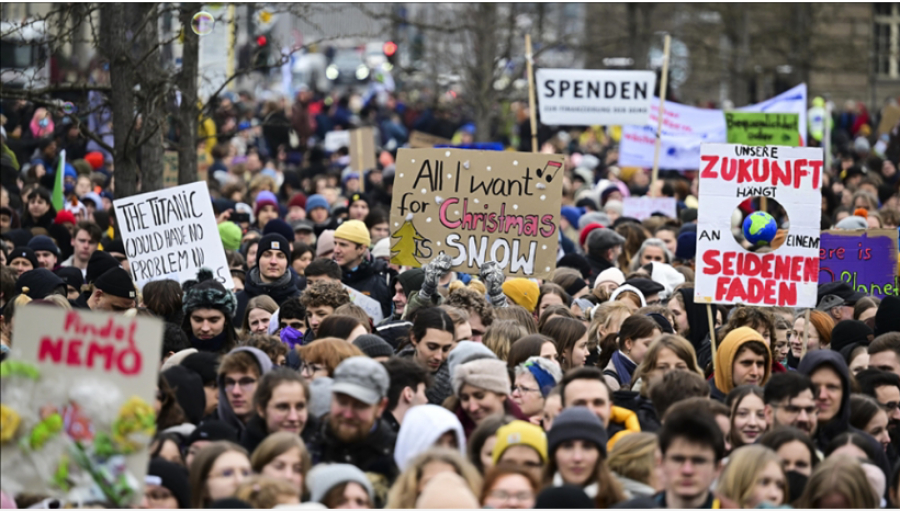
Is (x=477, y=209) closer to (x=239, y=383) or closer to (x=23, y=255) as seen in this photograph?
(x=23, y=255)

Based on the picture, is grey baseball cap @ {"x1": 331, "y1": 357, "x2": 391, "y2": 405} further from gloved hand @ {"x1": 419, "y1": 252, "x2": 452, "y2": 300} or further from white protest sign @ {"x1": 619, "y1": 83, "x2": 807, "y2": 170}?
white protest sign @ {"x1": 619, "y1": 83, "x2": 807, "y2": 170}

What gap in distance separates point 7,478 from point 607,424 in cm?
263

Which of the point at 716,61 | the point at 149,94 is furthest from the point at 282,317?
the point at 716,61

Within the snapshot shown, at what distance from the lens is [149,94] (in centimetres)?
1177

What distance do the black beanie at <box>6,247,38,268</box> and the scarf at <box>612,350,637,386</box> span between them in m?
4.95

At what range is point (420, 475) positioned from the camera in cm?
529

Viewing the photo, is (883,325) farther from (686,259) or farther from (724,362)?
(686,259)

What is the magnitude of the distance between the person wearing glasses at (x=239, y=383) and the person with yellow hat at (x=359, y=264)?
385cm

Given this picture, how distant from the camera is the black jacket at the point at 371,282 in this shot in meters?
10.5

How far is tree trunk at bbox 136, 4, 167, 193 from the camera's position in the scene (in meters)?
11.8

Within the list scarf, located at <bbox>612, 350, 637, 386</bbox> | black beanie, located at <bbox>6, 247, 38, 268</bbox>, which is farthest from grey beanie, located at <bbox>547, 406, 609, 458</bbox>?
black beanie, located at <bbox>6, 247, 38, 268</bbox>

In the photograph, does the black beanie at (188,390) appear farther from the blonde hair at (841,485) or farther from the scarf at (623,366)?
the blonde hair at (841,485)

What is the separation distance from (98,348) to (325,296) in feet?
11.0

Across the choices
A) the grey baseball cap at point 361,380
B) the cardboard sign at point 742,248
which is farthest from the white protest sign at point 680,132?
the grey baseball cap at point 361,380
